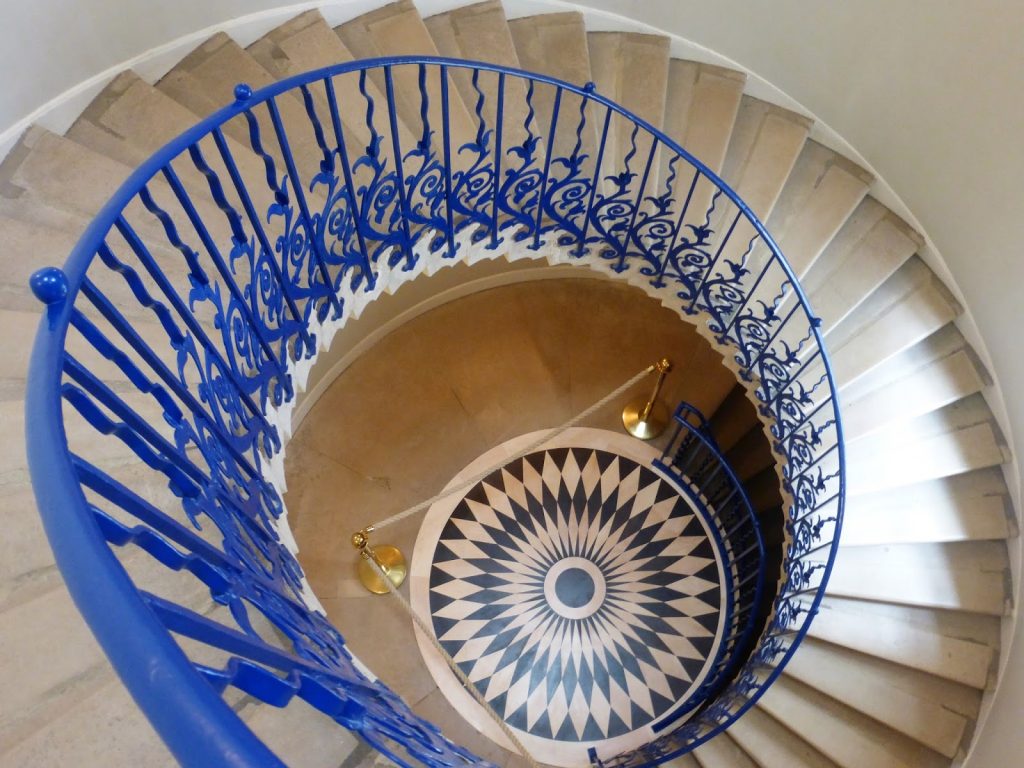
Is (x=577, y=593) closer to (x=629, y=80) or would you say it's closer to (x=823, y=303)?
(x=823, y=303)

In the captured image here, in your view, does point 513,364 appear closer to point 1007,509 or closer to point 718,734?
point 718,734

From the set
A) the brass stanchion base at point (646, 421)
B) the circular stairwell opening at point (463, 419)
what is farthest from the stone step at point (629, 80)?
the brass stanchion base at point (646, 421)

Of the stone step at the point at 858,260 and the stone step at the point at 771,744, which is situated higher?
the stone step at the point at 858,260

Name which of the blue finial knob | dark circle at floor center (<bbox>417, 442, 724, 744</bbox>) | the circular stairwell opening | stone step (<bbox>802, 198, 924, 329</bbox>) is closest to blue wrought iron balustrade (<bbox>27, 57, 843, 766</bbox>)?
the blue finial knob

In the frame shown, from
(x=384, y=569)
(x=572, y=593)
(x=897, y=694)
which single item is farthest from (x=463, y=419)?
(x=897, y=694)

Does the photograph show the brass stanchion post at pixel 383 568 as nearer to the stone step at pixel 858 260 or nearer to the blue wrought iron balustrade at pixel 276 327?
the blue wrought iron balustrade at pixel 276 327

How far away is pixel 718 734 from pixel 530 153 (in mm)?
4189

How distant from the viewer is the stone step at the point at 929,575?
4793 millimetres

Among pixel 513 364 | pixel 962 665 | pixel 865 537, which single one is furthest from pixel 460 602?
pixel 962 665

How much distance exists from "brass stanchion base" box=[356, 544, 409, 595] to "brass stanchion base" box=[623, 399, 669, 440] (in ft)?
7.79

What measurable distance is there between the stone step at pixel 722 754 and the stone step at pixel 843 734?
0.43m

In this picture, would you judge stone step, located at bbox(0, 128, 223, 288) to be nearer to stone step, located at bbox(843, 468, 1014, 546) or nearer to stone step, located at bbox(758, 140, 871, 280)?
stone step, located at bbox(758, 140, 871, 280)

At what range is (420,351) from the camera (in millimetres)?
6621

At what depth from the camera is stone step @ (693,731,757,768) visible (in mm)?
5152
